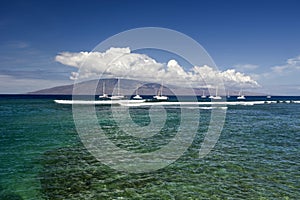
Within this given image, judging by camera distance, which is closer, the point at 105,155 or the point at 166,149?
the point at 105,155

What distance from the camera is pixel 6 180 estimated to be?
560 inches

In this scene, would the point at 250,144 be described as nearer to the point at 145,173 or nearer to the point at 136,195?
the point at 145,173

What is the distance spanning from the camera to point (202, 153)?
2095 centimetres

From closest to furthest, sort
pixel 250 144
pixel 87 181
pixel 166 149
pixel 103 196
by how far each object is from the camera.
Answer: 1. pixel 103 196
2. pixel 87 181
3. pixel 166 149
4. pixel 250 144

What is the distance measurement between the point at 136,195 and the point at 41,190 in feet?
14.7

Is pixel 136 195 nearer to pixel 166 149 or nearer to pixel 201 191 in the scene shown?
pixel 201 191

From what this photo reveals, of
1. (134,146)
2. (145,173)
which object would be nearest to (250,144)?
(134,146)

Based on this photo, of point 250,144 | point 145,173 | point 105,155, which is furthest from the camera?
point 250,144

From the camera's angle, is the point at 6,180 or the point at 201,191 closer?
the point at 201,191

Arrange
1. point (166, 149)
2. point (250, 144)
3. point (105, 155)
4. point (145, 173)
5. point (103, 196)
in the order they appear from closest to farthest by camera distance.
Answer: point (103, 196) → point (145, 173) → point (105, 155) → point (166, 149) → point (250, 144)

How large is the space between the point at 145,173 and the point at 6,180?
7287 mm

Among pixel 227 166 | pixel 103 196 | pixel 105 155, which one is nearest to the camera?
pixel 103 196

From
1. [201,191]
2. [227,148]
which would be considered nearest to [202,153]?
[227,148]

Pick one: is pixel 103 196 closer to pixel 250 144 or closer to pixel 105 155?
pixel 105 155
